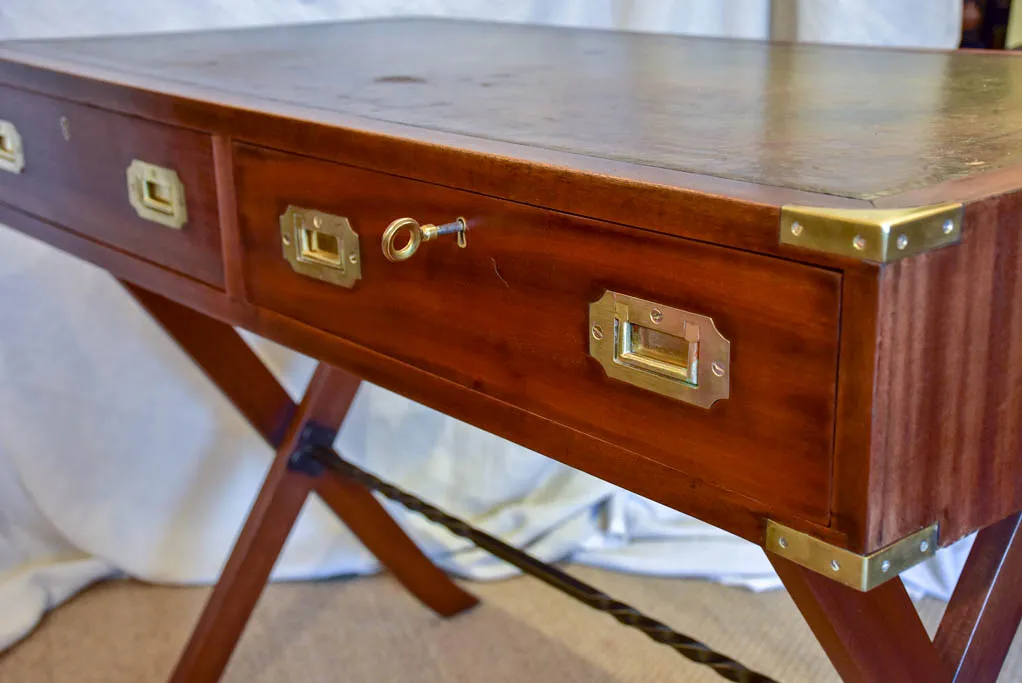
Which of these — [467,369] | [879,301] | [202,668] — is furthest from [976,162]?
[202,668]

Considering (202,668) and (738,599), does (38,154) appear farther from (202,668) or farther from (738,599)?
(738,599)

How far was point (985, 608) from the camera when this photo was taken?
0.74 m

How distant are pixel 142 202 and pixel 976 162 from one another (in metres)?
0.64

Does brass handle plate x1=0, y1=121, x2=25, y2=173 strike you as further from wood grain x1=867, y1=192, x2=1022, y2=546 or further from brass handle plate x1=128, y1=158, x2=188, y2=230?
wood grain x1=867, y1=192, x2=1022, y2=546

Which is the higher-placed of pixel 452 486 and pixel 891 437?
pixel 891 437

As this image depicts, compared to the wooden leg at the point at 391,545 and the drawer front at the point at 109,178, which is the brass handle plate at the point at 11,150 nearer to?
the drawer front at the point at 109,178

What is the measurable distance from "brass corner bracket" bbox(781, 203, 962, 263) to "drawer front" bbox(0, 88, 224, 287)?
19.8 inches

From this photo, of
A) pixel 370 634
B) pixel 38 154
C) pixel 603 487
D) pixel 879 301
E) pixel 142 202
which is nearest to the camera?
pixel 879 301

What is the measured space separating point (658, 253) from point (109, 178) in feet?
1.94

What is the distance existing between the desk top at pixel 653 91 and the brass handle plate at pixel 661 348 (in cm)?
7

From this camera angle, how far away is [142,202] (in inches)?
35.3

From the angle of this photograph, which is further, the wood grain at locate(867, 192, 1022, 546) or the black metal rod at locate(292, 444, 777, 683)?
the black metal rod at locate(292, 444, 777, 683)

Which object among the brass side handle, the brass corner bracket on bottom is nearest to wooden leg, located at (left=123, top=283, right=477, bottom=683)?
the brass side handle

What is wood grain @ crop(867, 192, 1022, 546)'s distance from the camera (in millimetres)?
442
